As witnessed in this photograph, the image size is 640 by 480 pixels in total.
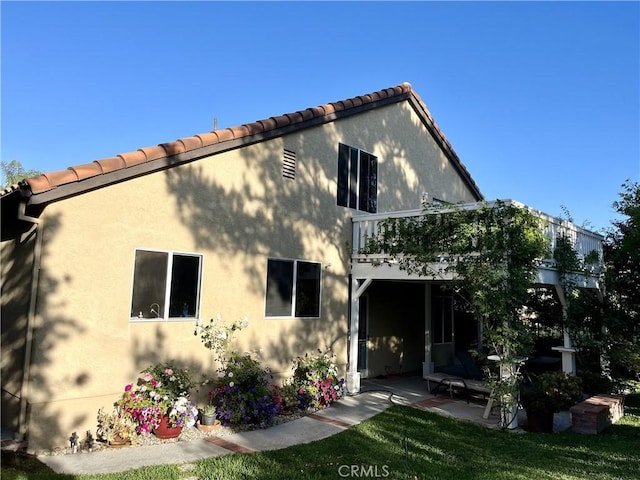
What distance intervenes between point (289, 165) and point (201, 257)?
3167 mm

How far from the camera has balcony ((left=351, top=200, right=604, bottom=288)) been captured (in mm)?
9047

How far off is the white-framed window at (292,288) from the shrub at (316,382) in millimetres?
1091

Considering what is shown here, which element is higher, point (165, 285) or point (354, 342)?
point (165, 285)

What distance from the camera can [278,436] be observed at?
7121 mm

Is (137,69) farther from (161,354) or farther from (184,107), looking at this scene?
(161,354)

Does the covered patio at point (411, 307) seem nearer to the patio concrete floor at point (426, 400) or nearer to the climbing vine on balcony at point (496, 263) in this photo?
the climbing vine on balcony at point (496, 263)

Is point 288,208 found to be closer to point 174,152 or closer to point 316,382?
point 174,152

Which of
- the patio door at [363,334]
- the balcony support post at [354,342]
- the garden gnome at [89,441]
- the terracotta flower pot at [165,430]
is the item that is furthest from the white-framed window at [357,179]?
the garden gnome at [89,441]

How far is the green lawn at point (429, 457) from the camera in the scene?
5320mm

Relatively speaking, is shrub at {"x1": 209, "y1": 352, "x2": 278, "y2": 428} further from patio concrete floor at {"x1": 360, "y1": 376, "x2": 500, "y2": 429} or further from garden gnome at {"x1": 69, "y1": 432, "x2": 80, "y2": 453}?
patio concrete floor at {"x1": 360, "y1": 376, "x2": 500, "y2": 429}

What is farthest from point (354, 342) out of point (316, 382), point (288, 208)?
point (288, 208)

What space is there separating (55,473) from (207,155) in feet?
17.9

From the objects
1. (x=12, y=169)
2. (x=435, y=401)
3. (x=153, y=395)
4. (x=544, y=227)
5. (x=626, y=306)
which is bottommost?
(x=435, y=401)

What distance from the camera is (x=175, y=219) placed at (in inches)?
305
